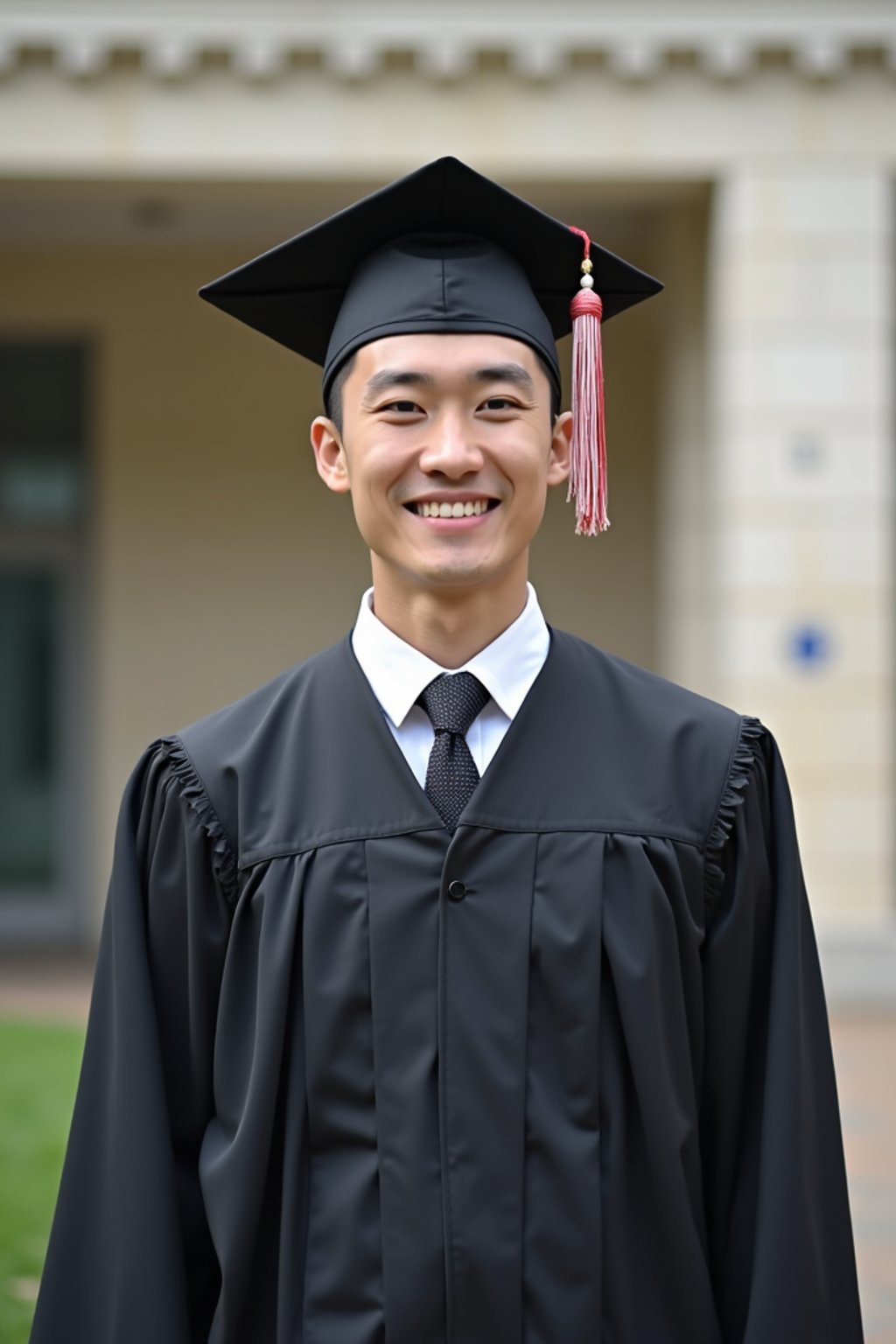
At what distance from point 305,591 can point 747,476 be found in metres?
3.66

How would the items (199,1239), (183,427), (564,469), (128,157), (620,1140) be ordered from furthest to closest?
(183,427) → (128,157) → (564,469) → (199,1239) → (620,1140)

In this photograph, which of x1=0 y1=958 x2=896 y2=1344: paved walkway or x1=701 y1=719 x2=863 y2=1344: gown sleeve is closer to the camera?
x1=701 y1=719 x2=863 y2=1344: gown sleeve

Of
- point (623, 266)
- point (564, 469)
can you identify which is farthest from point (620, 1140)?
point (623, 266)

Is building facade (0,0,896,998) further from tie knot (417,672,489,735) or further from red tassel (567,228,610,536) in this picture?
tie knot (417,672,489,735)

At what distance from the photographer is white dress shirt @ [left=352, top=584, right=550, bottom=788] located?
83.4 inches

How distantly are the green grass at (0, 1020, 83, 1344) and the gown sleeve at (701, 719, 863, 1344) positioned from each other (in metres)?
2.51

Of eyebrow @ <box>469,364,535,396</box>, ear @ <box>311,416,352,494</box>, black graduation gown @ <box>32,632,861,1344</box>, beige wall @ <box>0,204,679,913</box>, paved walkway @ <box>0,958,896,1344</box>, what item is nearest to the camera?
black graduation gown @ <box>32,632,861,1344</box>

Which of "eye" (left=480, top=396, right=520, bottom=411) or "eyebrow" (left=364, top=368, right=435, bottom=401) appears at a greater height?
"eyebrow" (left=364, top=368, right=435, bottom=401)

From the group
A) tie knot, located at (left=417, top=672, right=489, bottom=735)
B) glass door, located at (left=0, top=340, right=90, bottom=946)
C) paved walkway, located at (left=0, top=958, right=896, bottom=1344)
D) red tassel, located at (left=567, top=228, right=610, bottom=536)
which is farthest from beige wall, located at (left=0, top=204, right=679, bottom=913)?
tie knot, located at (left=417, top=672, right=489, bottom=735)

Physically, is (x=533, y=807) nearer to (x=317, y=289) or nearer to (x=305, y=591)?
(x=317, y=289)

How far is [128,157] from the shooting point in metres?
8.21

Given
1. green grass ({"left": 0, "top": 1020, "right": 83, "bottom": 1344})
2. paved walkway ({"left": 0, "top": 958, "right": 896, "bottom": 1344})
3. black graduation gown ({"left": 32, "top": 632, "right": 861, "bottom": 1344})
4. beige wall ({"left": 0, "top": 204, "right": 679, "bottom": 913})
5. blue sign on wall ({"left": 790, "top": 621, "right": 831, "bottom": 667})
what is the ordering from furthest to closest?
beige wall ({"left": 0, "top": 204, "right": 679, "bottom": 913})
blue sign on wall ({"left": 790, "top": 621, "right": 831, "bottom": 667})
paved walkway ({"left": 0, "top": 958, "right": 896, "bottom": 1344})
green grass ({"left": 0, "top": 1020, "right": 83, "bottom": 1344})
black graduation gown ({"left": 32, "top": 632, "right": 861, "bottom": 1344})

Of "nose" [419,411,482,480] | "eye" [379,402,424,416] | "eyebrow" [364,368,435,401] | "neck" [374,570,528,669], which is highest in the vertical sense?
"eyebrow" [364,368,435,401]

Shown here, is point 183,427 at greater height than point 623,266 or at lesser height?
greater
